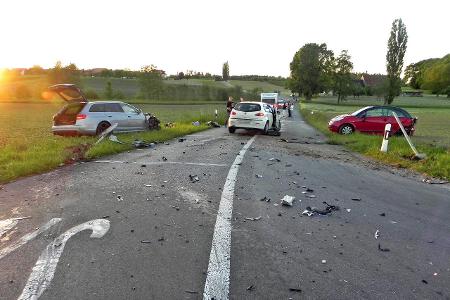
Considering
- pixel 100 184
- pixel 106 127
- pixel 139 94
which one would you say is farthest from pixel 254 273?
pixel 139 94

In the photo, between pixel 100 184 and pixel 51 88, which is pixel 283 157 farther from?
pixel 51 88

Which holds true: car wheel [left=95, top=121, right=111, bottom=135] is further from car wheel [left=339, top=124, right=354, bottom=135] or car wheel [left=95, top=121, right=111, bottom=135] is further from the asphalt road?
car wheel [left=339, top=124, right=354, bottom=135]

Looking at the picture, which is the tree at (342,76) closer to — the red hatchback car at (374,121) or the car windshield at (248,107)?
the red hatchback car at (374,121)

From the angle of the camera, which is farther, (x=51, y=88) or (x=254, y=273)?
(x=51, y=88)

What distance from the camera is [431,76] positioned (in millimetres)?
130000

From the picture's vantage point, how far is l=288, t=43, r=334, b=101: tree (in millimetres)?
94875

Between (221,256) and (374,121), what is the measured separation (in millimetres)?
17318

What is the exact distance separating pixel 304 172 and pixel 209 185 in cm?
271

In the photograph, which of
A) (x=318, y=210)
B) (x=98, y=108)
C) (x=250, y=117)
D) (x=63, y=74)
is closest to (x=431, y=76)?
(x=63, y=74)

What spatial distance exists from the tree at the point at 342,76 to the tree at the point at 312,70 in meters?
1.53

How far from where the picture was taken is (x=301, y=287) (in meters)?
3.50

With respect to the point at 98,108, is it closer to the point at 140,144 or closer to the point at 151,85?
the point at 140,144

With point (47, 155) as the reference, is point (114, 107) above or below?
above

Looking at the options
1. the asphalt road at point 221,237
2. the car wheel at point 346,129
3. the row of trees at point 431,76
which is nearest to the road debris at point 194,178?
the asphalt road at point 221,237
